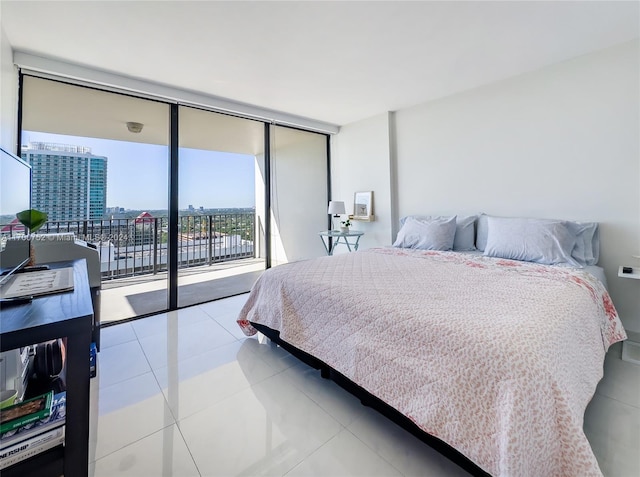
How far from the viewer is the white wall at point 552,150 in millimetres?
2342

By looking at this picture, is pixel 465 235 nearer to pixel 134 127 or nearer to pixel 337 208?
pixel 337 208

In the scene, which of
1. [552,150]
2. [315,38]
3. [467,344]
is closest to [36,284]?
[467,344]

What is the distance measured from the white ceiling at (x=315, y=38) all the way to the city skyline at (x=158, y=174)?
0.70 meters

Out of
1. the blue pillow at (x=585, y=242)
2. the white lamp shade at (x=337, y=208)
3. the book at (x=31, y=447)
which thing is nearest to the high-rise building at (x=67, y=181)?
the book at (x=31, y=447)

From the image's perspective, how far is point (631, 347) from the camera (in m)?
2.25

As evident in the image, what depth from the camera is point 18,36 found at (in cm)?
212

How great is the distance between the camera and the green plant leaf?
4.88ft

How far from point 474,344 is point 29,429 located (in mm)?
1559

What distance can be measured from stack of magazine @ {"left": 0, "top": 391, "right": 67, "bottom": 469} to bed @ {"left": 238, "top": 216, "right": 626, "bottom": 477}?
1.17 meters

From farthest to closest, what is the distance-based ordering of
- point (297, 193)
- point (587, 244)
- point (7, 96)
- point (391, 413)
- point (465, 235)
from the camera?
point (297, 193)
point (465, 235)
point (587, 244)
point (7, 96)
point (391, 413)

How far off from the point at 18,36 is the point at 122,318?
8.13 feet

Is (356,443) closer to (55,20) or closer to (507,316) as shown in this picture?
(507,316)

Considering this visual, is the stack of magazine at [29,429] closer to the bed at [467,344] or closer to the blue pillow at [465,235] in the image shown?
the bed at [467,344]

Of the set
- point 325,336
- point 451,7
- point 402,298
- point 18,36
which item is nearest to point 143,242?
point 18,36
